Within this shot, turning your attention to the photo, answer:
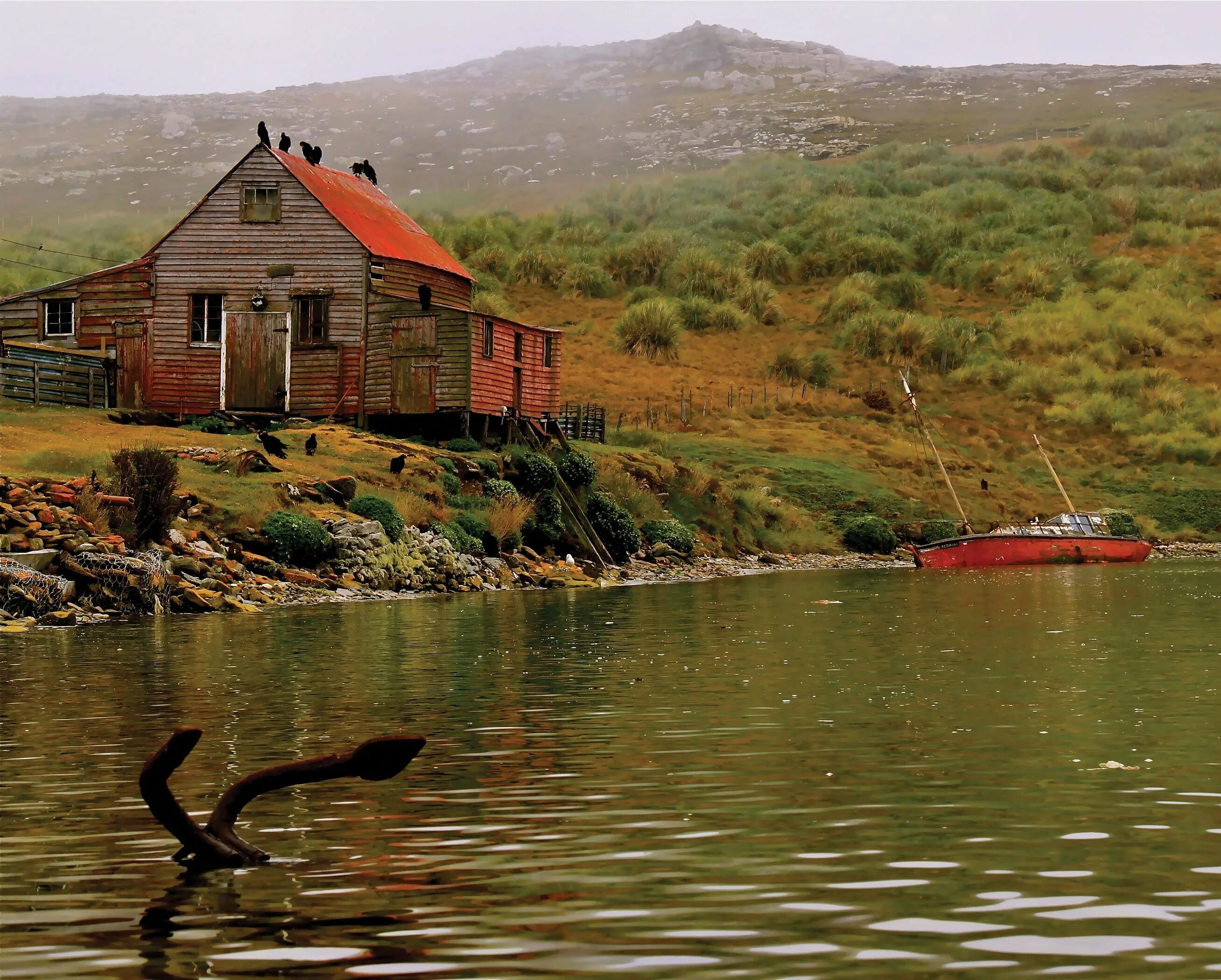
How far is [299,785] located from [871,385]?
6940 centimetres

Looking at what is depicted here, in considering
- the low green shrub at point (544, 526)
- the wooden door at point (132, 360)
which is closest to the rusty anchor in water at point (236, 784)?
the low green shrub at point (544, 526)

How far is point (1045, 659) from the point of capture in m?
19.8

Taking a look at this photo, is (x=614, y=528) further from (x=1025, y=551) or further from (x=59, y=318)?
(x=59, y=318)

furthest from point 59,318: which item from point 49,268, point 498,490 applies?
point 49,268

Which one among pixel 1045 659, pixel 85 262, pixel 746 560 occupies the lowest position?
pixel 746 560

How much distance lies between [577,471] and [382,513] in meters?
11.3

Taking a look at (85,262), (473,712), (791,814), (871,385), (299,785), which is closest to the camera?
(791,814)

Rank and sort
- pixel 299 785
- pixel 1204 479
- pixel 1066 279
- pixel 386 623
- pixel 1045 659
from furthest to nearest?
pixel 1066 279 < pixel 1204 479 < pixel 386 623 < pixel 1045 659 < pixel 299 785

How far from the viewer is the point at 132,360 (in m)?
51.9

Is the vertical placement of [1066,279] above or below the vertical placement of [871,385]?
above

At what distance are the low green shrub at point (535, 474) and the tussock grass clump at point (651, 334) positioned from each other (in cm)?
3274

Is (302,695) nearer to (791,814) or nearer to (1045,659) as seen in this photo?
(791,814)

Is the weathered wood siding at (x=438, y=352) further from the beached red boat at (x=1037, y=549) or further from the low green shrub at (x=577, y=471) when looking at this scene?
the beached red boat at (x=1037, y=549)

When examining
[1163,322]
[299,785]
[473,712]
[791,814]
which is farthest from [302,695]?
[1163,322]
